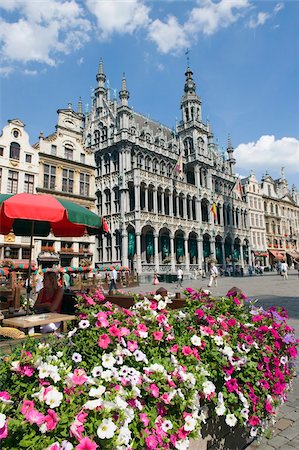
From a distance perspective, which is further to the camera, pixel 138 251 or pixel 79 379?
pixel 138 251

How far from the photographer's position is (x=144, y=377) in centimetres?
218

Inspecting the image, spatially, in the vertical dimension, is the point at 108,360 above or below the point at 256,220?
below

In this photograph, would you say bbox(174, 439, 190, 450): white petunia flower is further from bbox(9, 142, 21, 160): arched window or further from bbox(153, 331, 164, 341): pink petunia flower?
bbox(9, 142, 21, 160): arched window

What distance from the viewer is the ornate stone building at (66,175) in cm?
2692

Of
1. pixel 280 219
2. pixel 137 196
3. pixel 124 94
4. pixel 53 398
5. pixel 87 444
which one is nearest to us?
pixel 87 444

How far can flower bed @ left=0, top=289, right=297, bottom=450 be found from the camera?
164 centimetres

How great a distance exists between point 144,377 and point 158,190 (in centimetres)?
3347

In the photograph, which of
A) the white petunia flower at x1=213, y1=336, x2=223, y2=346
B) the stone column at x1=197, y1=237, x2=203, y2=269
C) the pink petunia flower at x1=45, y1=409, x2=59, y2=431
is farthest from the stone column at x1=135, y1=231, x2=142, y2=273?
the pink petunia flower at x1=45, y1=409, x2=59, y2=431

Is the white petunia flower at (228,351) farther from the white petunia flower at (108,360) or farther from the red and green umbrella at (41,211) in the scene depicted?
the red and green umbrella at (41,211)

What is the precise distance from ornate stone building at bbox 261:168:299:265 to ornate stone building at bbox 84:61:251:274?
47.1 feet

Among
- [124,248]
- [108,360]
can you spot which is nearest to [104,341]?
[108,360]

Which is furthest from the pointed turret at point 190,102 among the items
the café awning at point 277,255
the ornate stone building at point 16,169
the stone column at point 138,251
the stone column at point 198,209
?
the café awning at point 277,255

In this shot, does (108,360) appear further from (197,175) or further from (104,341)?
(197,175)

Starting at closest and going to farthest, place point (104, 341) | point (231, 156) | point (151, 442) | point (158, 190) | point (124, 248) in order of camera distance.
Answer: point (151, 442), point (104, 341), point (124, 248), point (158, 190), point (231, 156)
